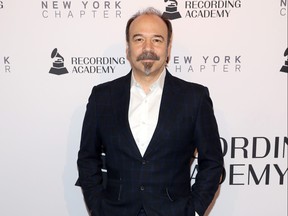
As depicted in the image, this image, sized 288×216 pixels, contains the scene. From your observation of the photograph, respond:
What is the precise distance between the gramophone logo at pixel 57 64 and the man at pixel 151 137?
0.40 meters

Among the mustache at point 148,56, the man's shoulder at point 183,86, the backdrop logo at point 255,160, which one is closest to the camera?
the mustache at point 148,56

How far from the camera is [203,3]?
6.55 feet

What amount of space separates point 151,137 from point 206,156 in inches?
11.3

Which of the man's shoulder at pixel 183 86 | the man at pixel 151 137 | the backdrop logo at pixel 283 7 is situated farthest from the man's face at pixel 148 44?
the backdrop logo at pixel 283 7

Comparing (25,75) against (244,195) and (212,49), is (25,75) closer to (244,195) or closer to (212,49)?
(212,49)

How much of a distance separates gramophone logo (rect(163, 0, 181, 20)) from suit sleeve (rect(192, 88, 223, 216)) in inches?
20.2

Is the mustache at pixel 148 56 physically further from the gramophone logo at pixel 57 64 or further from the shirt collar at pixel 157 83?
the gramophone logo at pixel 57 64

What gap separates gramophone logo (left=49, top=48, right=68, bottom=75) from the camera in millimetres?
2045

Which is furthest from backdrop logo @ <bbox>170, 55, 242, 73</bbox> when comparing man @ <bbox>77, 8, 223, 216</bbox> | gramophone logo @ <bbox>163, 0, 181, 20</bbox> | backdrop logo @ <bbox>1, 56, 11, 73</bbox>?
backdrop logo @ <bbox>1, 56, 11, 73</bbox>

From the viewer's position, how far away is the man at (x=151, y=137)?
1651 millimetres

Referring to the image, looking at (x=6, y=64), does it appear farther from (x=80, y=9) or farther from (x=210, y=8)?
(x=210, y=8)

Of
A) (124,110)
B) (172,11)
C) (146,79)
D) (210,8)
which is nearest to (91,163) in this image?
(124,110)

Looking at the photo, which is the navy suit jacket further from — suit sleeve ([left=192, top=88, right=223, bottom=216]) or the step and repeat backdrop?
the step and repeat backdrop

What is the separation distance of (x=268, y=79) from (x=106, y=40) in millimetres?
949
